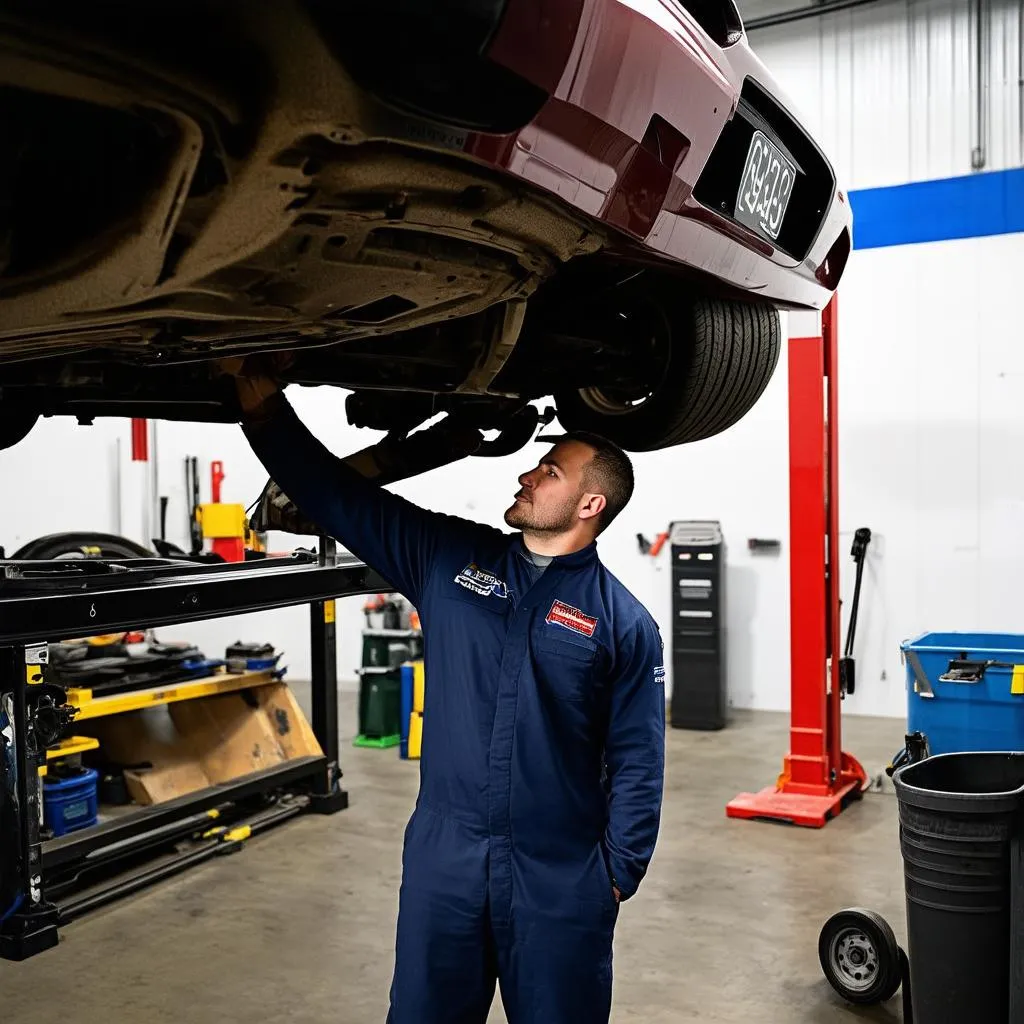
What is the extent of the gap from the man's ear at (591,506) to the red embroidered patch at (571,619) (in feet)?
0.65

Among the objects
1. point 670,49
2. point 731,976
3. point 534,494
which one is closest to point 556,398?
point 534,494

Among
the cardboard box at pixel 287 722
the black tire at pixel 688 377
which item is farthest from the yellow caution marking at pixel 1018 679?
the cardboard box at pixel 287 722

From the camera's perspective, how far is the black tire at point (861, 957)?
2.80 meters

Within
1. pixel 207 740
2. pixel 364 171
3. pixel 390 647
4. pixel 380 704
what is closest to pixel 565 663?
pixel 364 171

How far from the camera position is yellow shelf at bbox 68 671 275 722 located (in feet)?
13.7

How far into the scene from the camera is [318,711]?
480 centimetres

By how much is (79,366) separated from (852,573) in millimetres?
5452

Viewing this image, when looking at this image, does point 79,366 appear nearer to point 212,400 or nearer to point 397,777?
point 212,400

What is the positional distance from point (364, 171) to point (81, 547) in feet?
15.7

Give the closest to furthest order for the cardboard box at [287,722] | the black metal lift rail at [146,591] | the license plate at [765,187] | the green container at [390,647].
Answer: the license plate at [765,187]
the black metal lift rail at [146,591]
the cardboard box at [287,722]
the green container at [390,647]

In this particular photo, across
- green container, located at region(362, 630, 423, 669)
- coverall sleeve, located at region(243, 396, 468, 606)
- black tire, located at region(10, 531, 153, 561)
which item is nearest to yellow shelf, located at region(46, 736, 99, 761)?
black tire, located at region(10, 531, 153, 561)

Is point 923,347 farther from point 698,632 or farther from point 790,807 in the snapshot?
point 790,807

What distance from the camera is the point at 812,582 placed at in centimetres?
475

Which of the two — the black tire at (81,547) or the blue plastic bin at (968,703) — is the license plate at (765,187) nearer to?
the blue plastic bin at (968,703)
